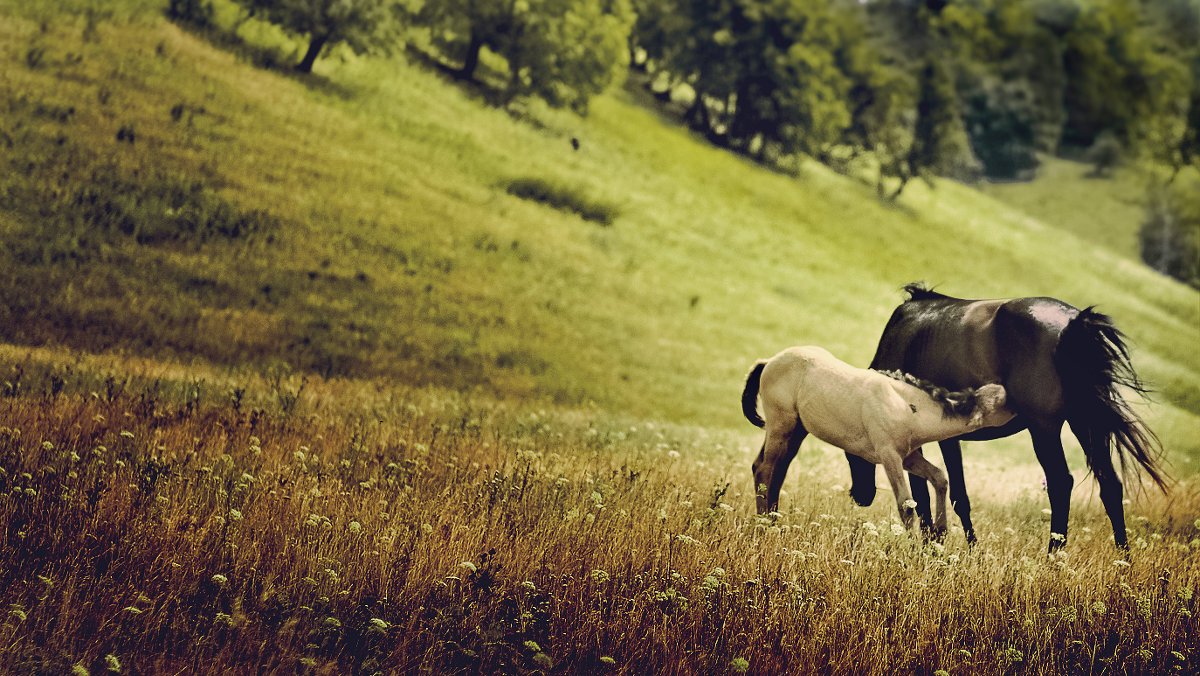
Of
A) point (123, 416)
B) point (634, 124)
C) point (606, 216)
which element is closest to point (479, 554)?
point (123, 416)

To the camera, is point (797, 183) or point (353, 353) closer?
point (353, 353)

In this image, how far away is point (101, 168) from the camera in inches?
878

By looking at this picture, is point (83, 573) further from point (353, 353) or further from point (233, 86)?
point (233, 86)

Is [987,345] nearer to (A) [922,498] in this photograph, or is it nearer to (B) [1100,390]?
(B) [1100,390]

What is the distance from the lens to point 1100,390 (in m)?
6.87

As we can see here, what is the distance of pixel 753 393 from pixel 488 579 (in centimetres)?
352

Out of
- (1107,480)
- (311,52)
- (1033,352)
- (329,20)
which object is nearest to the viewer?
(1107,480)

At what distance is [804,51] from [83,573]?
59.2 metres

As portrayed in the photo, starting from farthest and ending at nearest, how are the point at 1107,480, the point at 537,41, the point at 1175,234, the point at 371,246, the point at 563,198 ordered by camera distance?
1. the point at 1175,234
2. the point at 537,41
3. the point at 563,198
4. the point at 371,246
5. the point at 1107,480

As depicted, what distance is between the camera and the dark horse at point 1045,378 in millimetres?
6863

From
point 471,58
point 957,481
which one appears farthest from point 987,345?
point 471,58

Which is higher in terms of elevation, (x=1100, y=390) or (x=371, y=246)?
(x=1100, y=390)

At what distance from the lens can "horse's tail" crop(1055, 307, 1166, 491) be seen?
22.4ft

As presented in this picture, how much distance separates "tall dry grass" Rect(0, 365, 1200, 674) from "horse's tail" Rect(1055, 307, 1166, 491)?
85cm
